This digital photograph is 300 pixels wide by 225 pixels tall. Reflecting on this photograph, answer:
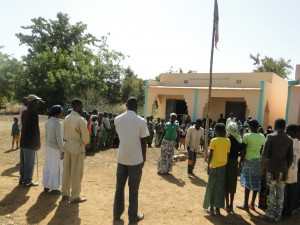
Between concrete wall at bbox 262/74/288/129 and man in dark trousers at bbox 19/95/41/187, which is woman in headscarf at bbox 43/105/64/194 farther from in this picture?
concrete wall at bbox 262/74/288/129

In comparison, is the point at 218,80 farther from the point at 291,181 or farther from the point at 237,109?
the point at 291,181

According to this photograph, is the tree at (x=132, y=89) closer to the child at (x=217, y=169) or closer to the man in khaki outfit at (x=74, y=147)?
the man in khaki outfit at (x=74, y=147)

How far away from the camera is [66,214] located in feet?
16.3

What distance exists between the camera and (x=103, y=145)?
12219 mm

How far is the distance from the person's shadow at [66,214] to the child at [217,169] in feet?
6.73

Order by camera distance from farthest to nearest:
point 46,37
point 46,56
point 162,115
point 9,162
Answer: point 46,37, point 46,56, point 162,115, point 9,162

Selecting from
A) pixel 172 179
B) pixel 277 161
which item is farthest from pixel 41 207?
pixel 277 161

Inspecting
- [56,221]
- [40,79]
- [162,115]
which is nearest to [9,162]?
[56,221]

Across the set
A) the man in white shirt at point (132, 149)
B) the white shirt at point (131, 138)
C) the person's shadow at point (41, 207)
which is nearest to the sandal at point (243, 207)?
the man in white shirt at point (132, 149)

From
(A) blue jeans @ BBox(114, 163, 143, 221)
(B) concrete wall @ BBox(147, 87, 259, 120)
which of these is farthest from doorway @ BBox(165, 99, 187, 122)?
(A) blue jeans @ BBox(114, 163, 143, 221)

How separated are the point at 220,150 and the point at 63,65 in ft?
87.7

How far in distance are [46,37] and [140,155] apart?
30.6 meters

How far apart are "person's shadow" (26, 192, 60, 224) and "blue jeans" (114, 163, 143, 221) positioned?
1.09 m

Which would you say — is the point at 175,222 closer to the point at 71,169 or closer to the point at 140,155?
the point at 140,155
